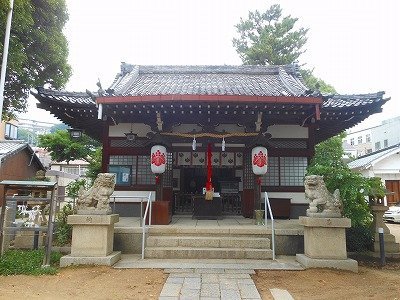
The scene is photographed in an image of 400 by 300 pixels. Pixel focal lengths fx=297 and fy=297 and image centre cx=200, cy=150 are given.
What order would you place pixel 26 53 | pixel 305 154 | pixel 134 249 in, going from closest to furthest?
pixel 134 249, pixel 305 154, pixel 26 53

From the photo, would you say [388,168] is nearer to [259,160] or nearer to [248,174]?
[248,174]

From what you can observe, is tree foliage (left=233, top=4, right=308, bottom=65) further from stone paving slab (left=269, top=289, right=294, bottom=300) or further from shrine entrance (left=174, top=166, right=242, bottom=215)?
stone paving slab (left=269, top=289, right=294, bottom=300)

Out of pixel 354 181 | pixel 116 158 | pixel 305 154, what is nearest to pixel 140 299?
pixel 354 181

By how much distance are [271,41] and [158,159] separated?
923 inches

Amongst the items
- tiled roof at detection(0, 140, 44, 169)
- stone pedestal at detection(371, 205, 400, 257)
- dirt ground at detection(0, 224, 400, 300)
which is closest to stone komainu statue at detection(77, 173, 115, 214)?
dirt ground at detection(0, 224, 400, 300)

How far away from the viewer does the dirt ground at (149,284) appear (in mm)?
5117

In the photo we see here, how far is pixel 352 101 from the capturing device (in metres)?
9.93

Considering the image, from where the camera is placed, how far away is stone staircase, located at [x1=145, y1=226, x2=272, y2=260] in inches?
292

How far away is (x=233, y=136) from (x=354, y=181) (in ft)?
12.8

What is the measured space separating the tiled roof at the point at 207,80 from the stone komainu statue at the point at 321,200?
4728 mm

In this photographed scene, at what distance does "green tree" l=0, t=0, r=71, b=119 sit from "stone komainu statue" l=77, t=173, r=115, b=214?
360 inches

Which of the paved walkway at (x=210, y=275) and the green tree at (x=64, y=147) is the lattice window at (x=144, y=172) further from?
the green tree at (x=64, y=147)

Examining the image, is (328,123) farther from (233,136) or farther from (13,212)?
(13,212)

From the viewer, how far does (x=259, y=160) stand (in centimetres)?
945
